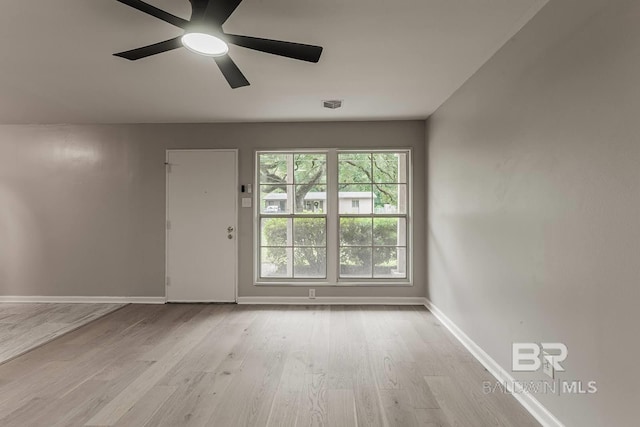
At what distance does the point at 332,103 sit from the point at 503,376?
293cm

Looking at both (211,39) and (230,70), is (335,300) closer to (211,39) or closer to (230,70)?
(230,70)

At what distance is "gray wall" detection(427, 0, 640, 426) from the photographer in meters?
1.44

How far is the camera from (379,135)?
14.7 ft

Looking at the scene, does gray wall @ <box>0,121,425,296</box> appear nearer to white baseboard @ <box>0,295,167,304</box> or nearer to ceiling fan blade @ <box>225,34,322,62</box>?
white baseboard @ <box>0,295,167,304</box>

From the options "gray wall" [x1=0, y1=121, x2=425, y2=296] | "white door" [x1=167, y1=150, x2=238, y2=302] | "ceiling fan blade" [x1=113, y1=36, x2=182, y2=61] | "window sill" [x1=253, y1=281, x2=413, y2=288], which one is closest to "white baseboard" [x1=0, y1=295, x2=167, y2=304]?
"gray wall" [x1=0, y1=121, x2=425, y2=296]

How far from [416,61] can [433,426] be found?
2.56m

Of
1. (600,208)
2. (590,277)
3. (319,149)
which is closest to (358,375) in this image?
(590,277)

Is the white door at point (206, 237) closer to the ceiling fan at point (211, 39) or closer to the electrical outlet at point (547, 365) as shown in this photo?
the ceiling fan at point (211, 39)

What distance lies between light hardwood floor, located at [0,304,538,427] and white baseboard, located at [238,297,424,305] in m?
0.63

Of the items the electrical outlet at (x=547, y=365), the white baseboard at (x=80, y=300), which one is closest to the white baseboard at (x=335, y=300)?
the white baseboard at (x=80, y=300)

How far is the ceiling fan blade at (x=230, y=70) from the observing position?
219 centimetres

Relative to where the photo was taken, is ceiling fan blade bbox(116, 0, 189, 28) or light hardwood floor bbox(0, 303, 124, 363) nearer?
ceiling fan blade bbox(116, 0, 189, 28)

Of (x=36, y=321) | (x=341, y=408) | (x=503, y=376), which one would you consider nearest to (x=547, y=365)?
(x=503, y=376)

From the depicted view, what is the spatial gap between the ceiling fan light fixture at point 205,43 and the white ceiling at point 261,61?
0.21 m
